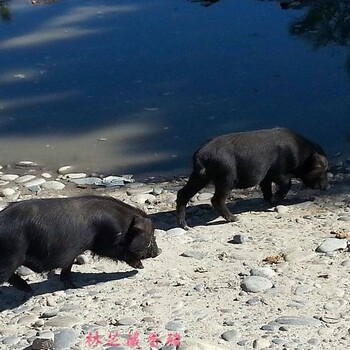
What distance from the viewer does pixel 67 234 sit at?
5953 millimetres

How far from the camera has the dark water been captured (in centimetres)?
938

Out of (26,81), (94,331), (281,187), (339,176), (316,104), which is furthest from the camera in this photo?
(26,81)

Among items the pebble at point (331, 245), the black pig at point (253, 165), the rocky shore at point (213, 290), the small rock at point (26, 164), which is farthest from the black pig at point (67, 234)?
the small rock at point (26, 164)

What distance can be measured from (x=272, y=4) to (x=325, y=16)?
98 cm

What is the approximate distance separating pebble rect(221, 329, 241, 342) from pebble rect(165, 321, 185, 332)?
256 millimetres

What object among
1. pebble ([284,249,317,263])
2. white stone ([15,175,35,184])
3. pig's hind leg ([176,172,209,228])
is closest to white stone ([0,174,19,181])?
white stone ([15,175,35,184])

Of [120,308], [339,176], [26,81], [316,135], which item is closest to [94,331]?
[120,308]

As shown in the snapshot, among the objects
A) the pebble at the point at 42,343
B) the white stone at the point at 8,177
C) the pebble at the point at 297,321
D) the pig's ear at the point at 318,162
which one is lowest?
the white stone at the point at 8,177

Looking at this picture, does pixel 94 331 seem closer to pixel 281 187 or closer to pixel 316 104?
pixel 281 187

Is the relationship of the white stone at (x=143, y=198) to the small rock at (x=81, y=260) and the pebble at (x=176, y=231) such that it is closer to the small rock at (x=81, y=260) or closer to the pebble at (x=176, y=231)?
the pebble at (x=176, y=231)

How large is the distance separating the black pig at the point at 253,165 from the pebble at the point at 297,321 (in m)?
1.98

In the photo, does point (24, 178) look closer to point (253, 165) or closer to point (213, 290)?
point (253, 165)

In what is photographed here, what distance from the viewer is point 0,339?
5484mm

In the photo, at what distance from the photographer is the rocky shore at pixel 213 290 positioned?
5277 millimetres
